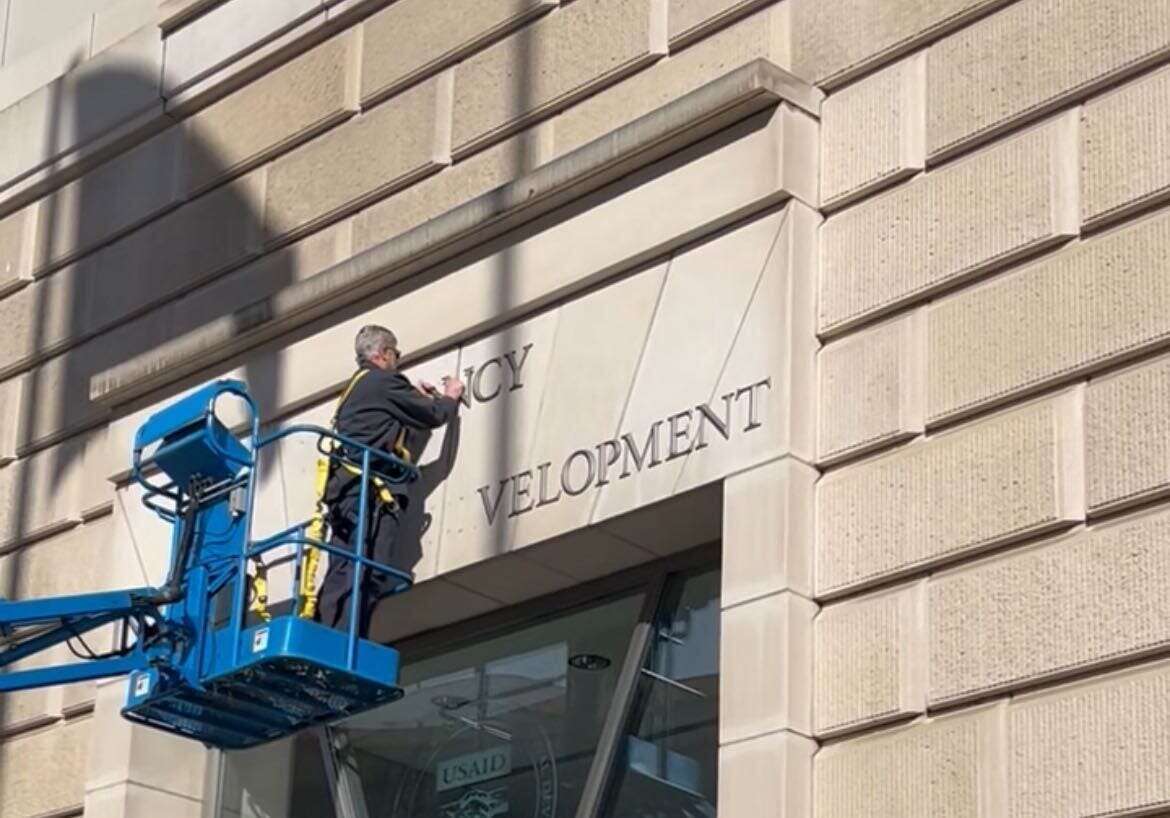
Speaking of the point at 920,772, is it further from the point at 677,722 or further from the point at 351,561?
the point at 351,561

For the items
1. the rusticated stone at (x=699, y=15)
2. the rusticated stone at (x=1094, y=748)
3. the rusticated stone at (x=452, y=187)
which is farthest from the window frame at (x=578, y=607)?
the rusticated stone at (x=699, y=15)

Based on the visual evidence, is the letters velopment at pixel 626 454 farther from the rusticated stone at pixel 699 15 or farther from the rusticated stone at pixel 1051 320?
the rusticated stone at pixel 699 15

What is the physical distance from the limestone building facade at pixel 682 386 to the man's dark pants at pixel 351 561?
23cm

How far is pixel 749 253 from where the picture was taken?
12.0 m

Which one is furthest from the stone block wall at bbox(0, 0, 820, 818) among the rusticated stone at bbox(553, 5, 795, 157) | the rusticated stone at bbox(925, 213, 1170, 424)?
the rusticated stone at bbox(925, 213, 1170, 424)

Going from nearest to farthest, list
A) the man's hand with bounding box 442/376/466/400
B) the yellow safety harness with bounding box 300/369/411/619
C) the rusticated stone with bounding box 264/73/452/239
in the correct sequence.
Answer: the yellow safety harness with bounding box 300/369/411/619 → the man's hand with bounding box 442/376/466/400 → the rusticated stone with bounding box 264/73/452/239

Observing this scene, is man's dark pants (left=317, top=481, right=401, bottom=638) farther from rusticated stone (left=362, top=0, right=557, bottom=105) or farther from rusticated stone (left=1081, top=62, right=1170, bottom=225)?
rusticated stone (left=1081, top=62, right=1170, bottom=225)

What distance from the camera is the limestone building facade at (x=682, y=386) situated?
416 inches

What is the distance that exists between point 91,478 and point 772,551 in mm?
5513

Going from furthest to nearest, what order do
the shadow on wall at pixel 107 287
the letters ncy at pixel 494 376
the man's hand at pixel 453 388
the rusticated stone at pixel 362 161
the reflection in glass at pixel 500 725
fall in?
1. the shadow on wall at pixel 107 287
2. the rusticated stone at pixel 362 161
3. the man's hand at pixel 453 388
4. the letters ncy at pixel 494 376
5. the reflection in glass at pixel 500 725

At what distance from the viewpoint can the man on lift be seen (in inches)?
499

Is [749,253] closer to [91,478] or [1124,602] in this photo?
[1124,602]

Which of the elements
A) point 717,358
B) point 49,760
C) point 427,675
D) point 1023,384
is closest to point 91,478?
point 49,760

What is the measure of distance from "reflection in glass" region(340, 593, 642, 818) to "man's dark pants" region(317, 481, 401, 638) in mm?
735
